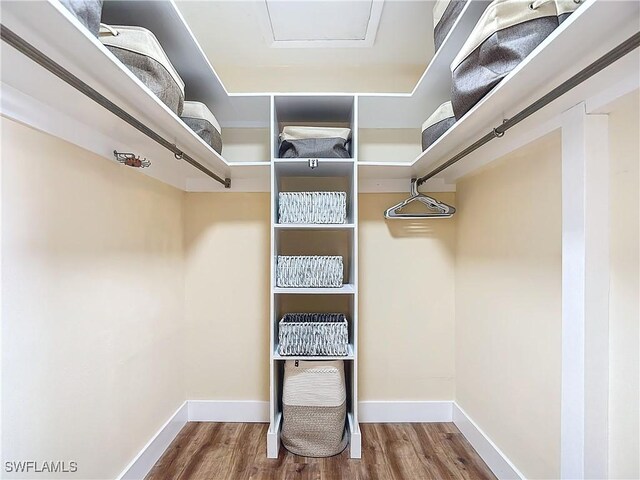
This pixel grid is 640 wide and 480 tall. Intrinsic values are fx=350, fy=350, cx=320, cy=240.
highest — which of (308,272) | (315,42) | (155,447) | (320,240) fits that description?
(315,42)

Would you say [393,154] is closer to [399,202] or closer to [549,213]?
[399,202]

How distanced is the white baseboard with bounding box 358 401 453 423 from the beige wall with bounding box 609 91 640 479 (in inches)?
49.7

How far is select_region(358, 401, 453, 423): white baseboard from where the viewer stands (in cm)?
224

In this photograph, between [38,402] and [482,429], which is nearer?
[38,402]

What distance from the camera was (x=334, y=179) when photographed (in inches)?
88.4

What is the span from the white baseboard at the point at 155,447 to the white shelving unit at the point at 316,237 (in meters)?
0.56

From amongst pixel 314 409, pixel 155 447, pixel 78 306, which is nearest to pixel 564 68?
pixel 78 306

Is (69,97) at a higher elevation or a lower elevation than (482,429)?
higher

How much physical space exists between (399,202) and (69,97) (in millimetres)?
1773

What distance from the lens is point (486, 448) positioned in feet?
5.81

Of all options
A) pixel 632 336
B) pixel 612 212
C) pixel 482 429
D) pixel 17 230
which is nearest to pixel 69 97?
pixel 17 230

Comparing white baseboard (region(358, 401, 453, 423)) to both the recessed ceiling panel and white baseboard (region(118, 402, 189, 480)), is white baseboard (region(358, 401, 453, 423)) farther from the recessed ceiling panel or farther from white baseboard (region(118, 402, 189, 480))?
the recessed ceiling panel

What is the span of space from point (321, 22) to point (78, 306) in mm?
1750

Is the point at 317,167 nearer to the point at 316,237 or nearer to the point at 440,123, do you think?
the point at 316,237
